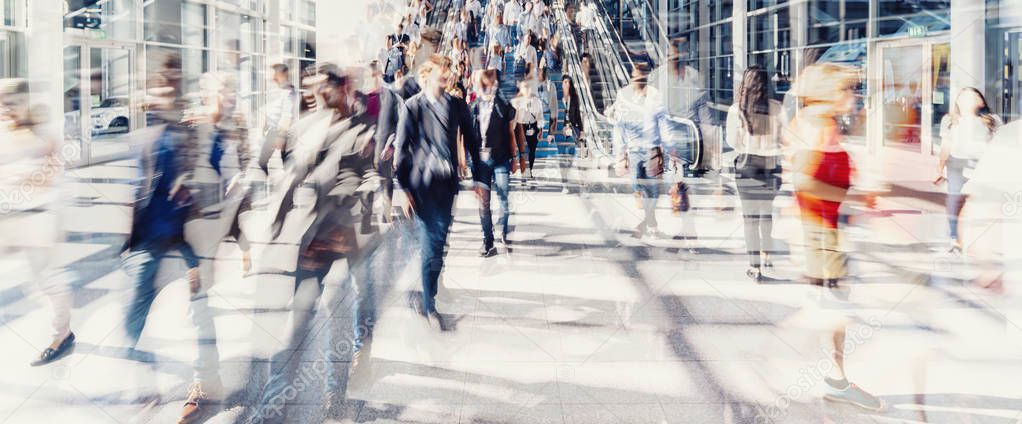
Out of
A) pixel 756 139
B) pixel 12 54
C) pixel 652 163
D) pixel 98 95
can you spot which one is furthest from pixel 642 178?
pixel 98 95

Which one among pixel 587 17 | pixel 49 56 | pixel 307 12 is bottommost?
pixel 49 56

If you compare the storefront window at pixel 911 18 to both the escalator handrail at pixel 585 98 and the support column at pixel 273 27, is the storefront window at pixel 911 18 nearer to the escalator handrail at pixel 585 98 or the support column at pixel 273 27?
the escalator handrail at pixel 585 98

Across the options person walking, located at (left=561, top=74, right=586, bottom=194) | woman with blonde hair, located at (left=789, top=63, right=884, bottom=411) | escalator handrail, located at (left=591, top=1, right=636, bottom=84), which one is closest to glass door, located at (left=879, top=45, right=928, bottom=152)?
escalator handrail, located at (left=591, top=1, right=636, bottom=84)

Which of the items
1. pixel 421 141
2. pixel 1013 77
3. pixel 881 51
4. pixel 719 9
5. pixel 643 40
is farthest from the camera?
pixel 719 9

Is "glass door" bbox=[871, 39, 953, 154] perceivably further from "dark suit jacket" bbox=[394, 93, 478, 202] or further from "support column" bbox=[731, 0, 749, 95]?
"dark suit jacket" bbox=[394, 93, 478, 202]

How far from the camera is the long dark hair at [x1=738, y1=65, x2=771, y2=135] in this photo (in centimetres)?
537

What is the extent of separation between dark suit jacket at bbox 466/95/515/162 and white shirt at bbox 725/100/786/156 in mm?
1894

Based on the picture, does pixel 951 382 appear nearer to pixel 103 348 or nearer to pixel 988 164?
pixel 988 164

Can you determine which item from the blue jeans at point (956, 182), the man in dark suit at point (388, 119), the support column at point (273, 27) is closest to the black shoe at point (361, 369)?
the man in dark suit at point (388, 119)

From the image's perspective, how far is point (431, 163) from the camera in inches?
181

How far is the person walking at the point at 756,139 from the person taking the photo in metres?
5.37

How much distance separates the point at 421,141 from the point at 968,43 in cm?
647

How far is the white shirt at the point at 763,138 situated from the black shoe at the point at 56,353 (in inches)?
162

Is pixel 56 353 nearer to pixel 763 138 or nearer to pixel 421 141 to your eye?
pixel 421 141
